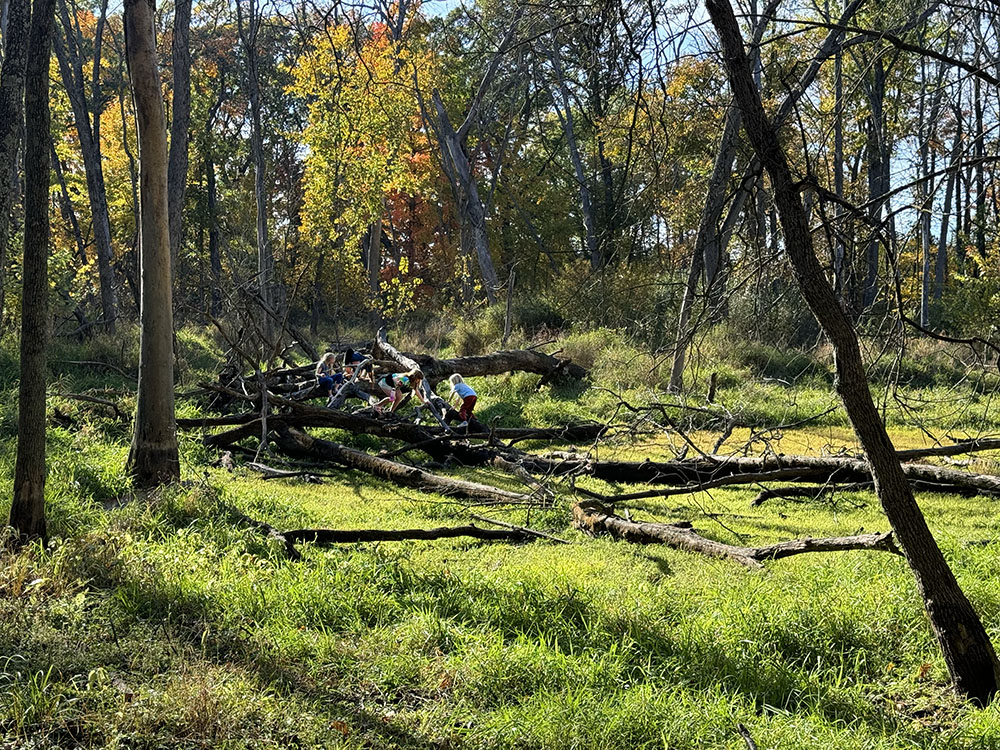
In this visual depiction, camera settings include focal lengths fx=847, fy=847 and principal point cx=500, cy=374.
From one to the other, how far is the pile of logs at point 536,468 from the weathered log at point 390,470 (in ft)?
0.05

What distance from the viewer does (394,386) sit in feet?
46.0

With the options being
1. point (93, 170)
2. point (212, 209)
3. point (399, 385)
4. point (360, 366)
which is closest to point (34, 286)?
point (399, 385)

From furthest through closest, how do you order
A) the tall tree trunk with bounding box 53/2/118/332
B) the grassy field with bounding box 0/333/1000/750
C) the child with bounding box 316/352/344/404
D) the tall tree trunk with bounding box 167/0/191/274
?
the tall tree trunk with bounding box 53/2/118/332
the tall tree trunk with bounding box 167/0/191/274
the child with bounding box 316/352/344/404
the grassy field with bounding box 0/333/1000/750

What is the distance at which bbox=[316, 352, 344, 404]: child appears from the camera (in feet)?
47.4

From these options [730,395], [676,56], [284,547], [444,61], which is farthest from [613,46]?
[444,61]

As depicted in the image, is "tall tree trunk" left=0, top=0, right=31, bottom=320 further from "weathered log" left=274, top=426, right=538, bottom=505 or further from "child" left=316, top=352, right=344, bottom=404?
"child" left=316, top=352, right=344, bottom=404

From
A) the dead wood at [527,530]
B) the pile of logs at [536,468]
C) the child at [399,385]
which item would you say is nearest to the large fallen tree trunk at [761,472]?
the pile of logs at [536,468]

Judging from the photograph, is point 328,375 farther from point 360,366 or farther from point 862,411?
point 862,411

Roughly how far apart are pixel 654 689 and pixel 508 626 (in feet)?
3.68

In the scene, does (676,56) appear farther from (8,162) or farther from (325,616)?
(8,162)

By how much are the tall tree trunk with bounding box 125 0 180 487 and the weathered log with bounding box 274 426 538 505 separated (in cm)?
258

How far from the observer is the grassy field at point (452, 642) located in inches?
157

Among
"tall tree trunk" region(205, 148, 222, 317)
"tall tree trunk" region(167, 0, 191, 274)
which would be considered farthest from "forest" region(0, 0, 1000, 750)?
"tall tree trunk" region(205, 148, 222, 317)

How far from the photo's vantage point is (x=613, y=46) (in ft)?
16.2
